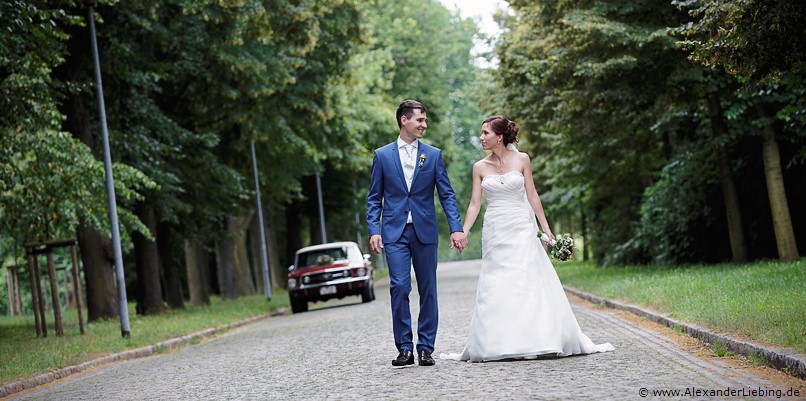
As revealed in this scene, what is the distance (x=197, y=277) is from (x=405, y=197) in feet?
85.6

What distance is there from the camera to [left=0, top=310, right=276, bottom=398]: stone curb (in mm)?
12119

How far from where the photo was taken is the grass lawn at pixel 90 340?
1412 cm

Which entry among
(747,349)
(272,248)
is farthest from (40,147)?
(272,248)

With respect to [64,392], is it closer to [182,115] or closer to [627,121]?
[627,121]

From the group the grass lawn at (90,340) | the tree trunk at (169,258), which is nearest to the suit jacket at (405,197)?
the grass lawn at (90,340)

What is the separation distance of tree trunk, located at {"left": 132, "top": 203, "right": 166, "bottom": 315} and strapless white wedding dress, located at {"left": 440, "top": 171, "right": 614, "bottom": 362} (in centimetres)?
1813

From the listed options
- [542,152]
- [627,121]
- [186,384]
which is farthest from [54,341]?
[542,152]

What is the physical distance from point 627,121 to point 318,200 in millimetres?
25334

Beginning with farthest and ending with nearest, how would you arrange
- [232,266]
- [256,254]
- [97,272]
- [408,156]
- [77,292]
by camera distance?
1. [256,254]
2. [232,266]
3. [97,272]
4. [77,292]
5. [408,156]

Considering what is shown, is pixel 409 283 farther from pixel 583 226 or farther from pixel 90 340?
pixel 583 226

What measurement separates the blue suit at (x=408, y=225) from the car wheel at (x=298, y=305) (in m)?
17.5

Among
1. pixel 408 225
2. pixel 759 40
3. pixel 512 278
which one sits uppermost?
pixel 759 40

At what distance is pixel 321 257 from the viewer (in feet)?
90.4

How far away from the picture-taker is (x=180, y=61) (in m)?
26.4
